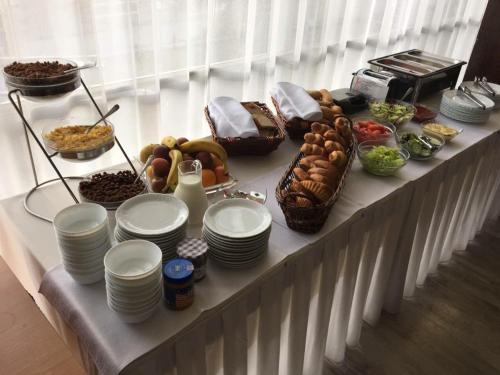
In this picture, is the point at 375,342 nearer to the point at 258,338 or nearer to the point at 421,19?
the point at 258,338

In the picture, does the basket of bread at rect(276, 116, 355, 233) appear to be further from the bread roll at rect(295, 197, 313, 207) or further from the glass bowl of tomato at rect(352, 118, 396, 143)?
the glass bowl of tomato at rect(352, 118, 396, 143)

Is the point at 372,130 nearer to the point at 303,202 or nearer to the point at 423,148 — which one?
the point at 423,148

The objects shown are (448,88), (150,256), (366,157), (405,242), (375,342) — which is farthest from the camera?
(448,88)

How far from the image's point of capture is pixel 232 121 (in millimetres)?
1216

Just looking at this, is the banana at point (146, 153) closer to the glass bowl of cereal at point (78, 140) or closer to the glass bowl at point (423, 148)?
the glass bowl of cereal at point (78, 140)

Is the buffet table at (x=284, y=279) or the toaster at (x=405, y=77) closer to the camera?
the buffet table at (x=284, y=279)

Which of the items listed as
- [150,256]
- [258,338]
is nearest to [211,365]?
[258,338]

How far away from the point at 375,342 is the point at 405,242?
413mm

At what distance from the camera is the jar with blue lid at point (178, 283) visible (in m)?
0.71

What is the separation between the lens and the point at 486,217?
2211mm

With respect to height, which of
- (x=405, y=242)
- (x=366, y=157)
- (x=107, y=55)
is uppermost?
(x=107, y=55)

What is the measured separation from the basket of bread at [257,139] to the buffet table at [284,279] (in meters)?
0.04

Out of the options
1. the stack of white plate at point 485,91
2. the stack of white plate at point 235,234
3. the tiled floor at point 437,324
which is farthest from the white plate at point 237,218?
the stack of white plate at point 485,91

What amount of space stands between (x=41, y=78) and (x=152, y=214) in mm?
346
